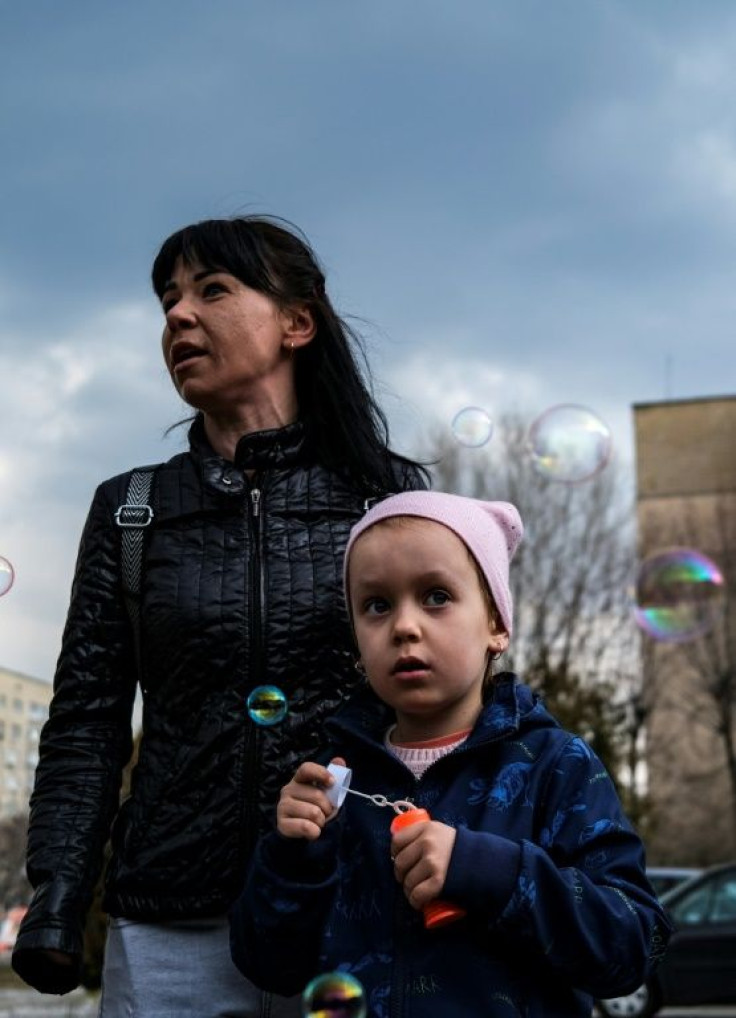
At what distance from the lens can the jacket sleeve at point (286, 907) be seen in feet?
7.11

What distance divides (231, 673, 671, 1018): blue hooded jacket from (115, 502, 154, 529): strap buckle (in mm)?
638

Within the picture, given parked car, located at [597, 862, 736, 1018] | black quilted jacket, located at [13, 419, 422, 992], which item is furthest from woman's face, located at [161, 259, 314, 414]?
parked car, located at [597, 862, 736, 1018]

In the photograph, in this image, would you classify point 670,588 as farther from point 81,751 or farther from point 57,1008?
point 81,751

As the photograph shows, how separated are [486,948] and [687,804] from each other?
3397 cm

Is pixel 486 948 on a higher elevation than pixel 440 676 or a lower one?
lower

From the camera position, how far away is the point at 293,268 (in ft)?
9.87

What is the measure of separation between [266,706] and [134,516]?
1.49ft

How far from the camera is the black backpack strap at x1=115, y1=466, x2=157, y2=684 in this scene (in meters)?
2.75

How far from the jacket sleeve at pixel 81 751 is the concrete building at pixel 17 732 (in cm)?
1228

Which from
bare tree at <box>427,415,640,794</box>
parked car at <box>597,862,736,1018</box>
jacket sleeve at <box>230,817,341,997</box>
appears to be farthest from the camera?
bare tree at <box>427,415,640,794</box>

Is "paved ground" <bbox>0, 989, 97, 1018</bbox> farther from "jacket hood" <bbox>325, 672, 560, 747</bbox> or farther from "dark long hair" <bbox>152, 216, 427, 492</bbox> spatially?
"jacket hood" <bbox>325, 672, 560, 747</bbox>

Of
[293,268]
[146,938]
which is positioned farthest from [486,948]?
[293,268]

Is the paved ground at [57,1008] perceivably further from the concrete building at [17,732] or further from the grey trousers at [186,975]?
the grey trousers at [186,975]

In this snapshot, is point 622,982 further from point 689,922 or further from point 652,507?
point 652,507
